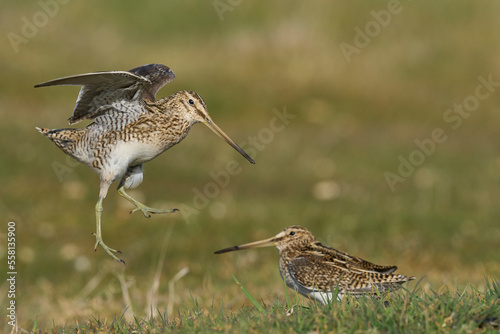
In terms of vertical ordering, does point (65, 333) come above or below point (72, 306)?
above

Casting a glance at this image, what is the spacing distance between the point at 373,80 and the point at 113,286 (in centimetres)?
1294

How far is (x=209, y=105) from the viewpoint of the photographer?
63.7 ft

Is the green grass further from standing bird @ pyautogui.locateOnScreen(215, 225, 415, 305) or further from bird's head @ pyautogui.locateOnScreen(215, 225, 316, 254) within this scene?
bird's head @ pyautogui.locateOnScreen(215, 225, 316, 254)

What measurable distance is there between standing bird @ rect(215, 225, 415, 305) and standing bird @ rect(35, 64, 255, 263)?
0.86 meters

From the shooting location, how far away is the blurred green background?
1002 centimetres

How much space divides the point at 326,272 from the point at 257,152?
952cm

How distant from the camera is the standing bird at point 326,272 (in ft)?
19.2

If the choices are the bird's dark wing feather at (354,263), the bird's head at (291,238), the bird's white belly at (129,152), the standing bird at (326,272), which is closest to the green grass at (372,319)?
the standing bird at (326,272)

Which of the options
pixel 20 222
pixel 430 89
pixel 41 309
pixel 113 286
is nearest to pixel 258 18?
pixel 430 89

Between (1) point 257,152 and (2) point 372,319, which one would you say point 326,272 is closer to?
→ (2) point 372,319

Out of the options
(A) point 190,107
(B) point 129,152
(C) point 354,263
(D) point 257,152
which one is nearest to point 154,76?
(A) point 190,107

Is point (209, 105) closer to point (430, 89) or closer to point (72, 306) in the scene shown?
point (430, 89)

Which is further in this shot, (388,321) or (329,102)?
(329,102)

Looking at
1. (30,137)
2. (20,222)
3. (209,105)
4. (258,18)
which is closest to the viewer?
(20,222)
